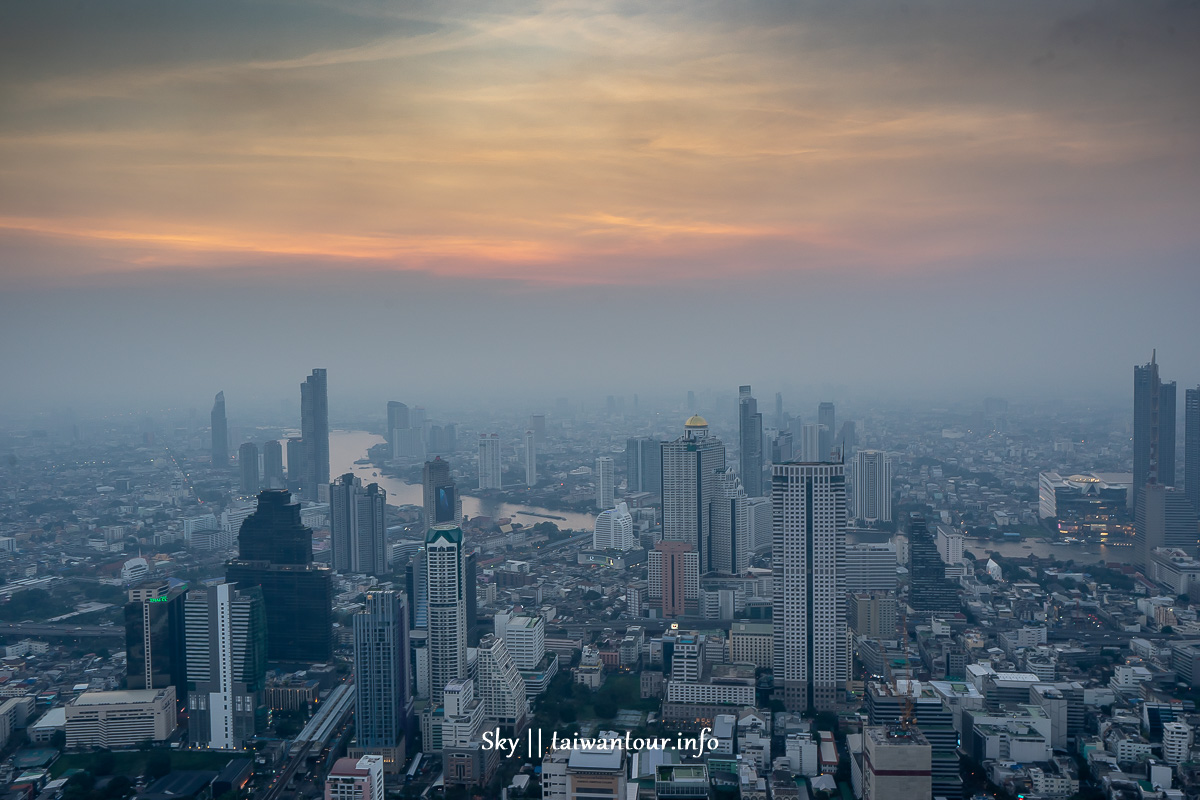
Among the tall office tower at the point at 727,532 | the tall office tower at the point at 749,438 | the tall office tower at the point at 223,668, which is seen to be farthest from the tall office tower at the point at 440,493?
the tall office tower at the point at 749,438

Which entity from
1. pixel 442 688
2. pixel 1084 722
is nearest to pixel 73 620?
pixel 442 688

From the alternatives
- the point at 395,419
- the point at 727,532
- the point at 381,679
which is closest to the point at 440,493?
the point at 727,532

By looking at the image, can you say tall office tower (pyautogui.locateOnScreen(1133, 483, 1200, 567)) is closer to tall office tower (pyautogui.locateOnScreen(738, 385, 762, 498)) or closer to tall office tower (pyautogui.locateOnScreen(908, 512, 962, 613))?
tall office tower (pyautogui.locateOnScreen(908, 512, 962, 613))

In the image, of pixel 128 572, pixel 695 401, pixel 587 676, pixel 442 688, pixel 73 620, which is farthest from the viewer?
pixel 695 401

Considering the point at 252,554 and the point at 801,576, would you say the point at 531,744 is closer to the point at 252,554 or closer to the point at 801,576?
the point at 801,576

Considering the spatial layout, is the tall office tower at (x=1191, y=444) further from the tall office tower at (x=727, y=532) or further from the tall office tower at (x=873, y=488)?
the tall office tower at (x=727, y=532)
